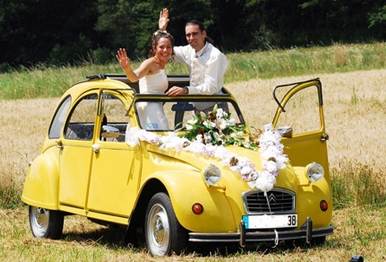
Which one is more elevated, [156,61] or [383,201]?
[156,61]

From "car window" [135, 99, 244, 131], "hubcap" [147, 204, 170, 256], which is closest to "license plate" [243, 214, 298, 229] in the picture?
"hubcap" [147, 204, 170, 256]

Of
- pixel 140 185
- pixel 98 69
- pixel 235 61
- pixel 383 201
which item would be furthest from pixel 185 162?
pixel 98 69

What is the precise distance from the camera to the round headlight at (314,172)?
10102mm

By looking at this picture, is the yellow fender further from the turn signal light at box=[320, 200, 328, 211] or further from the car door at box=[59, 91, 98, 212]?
the car door at box=[59, 91, 98, 212]

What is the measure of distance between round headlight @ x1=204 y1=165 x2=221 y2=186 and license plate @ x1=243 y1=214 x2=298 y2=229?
1.39ft

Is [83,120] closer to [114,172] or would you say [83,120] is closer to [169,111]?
[169,111]

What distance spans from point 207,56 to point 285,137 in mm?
1406

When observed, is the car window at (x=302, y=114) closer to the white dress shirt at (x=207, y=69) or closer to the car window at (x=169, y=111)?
the white dress shirt at (x=207, y=69)

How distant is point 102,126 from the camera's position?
11070 millimetres

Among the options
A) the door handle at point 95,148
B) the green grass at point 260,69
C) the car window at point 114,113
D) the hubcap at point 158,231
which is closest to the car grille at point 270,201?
the hubcap at point 158,231

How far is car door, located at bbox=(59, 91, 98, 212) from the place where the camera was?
1117cm

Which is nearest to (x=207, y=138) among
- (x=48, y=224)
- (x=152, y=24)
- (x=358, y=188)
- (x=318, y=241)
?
(x=318, y=241)

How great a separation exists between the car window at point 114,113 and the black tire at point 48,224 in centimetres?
119

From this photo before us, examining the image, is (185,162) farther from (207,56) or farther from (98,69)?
(98,69)
